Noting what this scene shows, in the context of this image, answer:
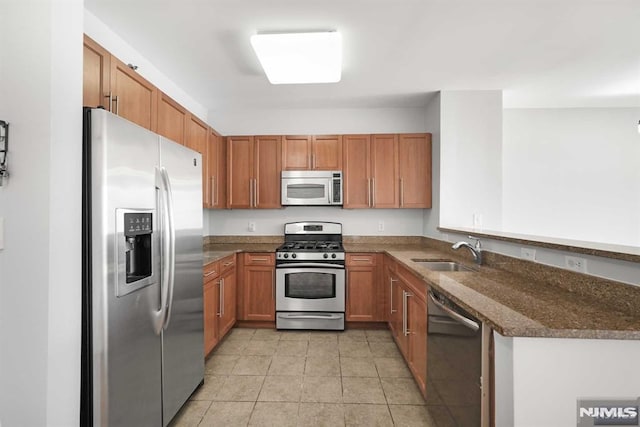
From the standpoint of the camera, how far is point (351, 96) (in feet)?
11.3

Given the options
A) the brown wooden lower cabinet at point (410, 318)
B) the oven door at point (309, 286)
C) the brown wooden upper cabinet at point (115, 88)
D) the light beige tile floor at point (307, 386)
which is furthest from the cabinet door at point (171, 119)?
the brown wooden lower cabinet at point (410, 318)

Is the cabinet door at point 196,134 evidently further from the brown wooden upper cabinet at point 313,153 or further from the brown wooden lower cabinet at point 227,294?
the brown wooden lower cabinet at point 227,294

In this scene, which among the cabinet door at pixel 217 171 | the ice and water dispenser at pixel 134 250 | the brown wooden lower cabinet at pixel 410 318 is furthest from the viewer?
the cabinet door at pixel 217 171

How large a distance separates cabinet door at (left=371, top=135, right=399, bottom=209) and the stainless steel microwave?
446 mm

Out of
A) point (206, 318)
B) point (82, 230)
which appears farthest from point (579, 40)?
point (206, 318)

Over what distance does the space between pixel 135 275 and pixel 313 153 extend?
8.29 ft

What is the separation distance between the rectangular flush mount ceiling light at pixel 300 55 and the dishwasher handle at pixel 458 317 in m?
1.87

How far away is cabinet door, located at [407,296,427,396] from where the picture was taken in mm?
2002

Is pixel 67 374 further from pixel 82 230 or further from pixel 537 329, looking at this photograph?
pixel 537 329

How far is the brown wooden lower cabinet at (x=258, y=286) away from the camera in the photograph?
11.0 ft

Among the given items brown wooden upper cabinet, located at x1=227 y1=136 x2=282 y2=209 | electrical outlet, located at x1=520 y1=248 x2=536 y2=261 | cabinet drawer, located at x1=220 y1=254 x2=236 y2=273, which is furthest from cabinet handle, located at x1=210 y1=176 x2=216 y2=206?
electrical outlet, located at x1=520 y1=248 x2=536 y2=261

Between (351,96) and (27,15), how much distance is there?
2820 millimetres

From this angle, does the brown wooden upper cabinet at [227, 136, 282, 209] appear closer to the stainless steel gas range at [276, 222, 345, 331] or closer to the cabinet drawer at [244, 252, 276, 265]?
the cabinet drawer at [244, 252, 276, 265]

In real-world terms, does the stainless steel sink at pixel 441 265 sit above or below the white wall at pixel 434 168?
below
